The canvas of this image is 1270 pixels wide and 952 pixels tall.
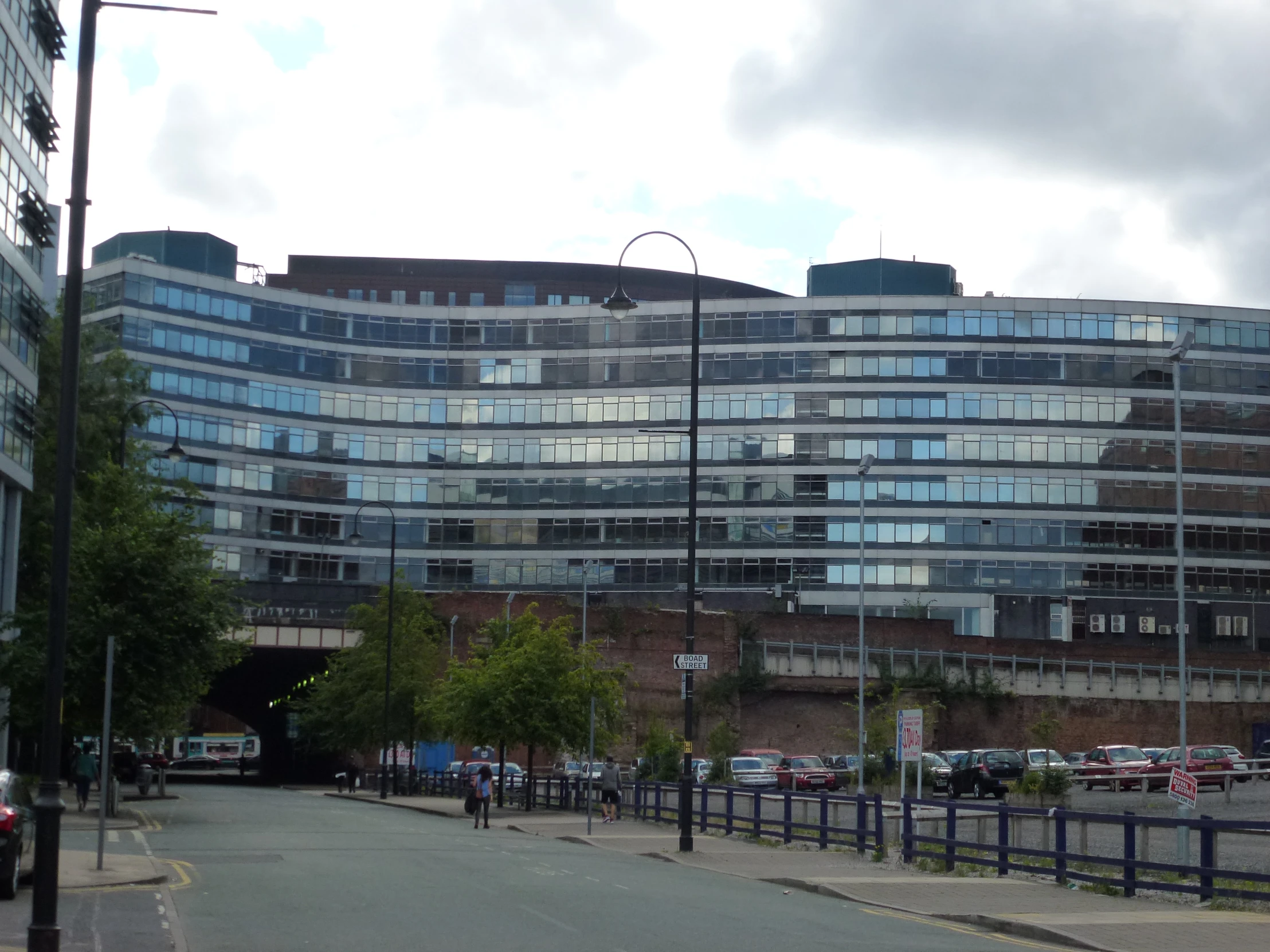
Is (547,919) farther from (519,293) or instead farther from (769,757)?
(519,293)

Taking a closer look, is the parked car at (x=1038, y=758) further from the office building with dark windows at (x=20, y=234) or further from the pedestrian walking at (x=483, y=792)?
the office building with dark windows at (x=20, y=234)

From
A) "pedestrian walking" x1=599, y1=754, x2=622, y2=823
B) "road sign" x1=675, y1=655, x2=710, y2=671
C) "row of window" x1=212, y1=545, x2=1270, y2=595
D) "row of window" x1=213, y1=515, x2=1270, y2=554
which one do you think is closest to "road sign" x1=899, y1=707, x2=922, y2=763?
"road sign" x1=675, y1=655, x2=710, y2=671

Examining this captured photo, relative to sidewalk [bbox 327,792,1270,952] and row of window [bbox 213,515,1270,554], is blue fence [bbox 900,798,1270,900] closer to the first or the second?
sidewalk [bbox 327,792,1270,952]

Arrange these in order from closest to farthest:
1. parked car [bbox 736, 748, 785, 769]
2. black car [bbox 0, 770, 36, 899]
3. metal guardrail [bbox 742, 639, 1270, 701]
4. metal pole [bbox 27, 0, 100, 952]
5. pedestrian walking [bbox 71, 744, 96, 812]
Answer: metal pole [bbox 27, 0, 100, 952], black car [bbox 0, 770, 36, 899], pedestrian walking [bbox 71, 744, 96, 812], parked car [bbox 736, 748, 785, 769], metal guardrail [bbox 742, 639, 1270, 701]

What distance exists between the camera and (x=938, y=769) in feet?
174

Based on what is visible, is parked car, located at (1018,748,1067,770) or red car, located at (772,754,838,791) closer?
red car, located at (772,754,838,791)

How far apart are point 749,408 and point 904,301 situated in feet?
36.9

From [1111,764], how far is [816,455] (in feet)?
129

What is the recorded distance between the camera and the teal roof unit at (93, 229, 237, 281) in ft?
346

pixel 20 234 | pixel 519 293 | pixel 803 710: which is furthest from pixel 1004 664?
pixel 519 293

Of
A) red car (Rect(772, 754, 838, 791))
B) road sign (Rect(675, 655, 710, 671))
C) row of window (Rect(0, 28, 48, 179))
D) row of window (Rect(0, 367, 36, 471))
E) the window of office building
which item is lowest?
red car (Rect(772, 754, 838, 791))

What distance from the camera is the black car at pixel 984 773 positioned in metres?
50.0

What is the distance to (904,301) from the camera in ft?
306

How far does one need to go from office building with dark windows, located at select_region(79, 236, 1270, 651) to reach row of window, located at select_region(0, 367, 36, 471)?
39541 mm
